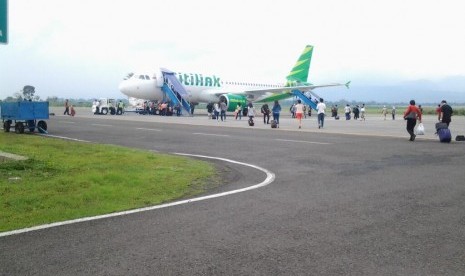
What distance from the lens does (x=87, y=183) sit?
8.02 m

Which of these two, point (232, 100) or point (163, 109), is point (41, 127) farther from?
point (163, 109)

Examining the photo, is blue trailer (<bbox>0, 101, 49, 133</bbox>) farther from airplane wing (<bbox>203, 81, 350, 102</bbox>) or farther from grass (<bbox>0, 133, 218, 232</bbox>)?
airplane wing (<bbox>203, 81, 350, 102</bbox>)

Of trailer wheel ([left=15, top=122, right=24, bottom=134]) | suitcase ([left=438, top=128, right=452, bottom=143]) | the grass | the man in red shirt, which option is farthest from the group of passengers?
the grass

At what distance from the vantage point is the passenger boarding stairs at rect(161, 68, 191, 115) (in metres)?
41.6

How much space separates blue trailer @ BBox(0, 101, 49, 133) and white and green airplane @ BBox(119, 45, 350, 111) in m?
20.6

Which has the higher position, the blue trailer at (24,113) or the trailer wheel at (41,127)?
the blue trailer at (24,113)

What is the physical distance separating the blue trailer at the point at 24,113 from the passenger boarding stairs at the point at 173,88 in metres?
Answer: 21.7

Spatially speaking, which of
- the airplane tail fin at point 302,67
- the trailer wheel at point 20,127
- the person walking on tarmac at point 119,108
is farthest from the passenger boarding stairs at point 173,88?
the trailer wheel at point 20,127

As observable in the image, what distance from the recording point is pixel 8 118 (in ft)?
65.5

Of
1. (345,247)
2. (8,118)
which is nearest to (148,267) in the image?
(345,247)

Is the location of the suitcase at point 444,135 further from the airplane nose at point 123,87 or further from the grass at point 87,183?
the airplane nose at point 123,87

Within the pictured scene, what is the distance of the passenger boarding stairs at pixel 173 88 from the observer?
41562 millimetres

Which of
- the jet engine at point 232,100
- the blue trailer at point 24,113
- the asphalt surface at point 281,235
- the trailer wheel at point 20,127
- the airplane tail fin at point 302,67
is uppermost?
the airplane tail fin at point 302,67

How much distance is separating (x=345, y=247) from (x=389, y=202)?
245cm
